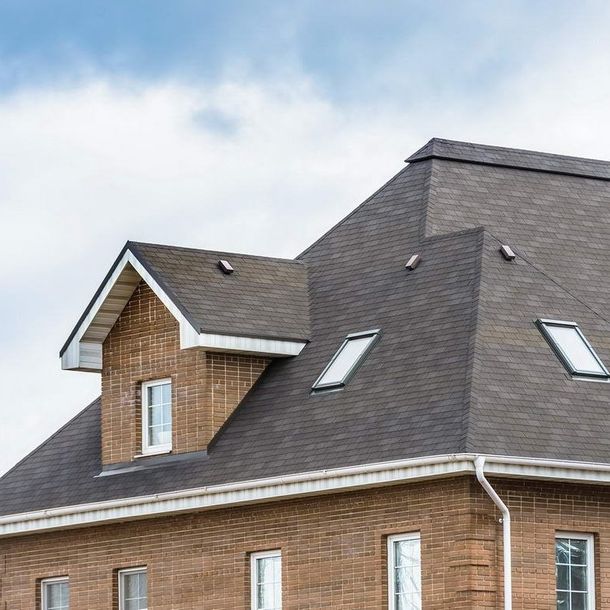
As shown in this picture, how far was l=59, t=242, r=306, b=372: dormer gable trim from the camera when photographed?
38.6 meters

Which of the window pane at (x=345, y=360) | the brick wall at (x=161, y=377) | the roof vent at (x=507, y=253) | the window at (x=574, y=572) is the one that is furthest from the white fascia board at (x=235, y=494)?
the roof vent at (x=507, y=253)

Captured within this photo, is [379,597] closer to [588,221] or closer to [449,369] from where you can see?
[449,369]

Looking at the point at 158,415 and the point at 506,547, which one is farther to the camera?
the point at 158,415

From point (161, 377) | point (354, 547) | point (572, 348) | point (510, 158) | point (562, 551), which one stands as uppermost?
point (510, 158)

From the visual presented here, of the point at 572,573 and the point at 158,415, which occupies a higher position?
the point at 158,415

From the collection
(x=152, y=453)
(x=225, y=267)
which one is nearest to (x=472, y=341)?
(x=225, y=267)

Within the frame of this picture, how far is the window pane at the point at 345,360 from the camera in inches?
1473

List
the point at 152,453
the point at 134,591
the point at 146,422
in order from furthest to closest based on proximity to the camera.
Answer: the point at 146,422, the point at 152,453, the point at 134,591

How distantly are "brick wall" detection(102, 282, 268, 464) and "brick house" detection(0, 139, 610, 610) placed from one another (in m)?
0.04

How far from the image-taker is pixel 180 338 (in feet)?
128

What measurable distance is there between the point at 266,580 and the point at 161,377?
480 centimetres

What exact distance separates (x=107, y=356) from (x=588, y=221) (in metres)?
9.32

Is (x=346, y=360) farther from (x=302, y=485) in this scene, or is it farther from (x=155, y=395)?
(x=155, y=395)

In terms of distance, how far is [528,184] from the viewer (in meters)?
42.5
